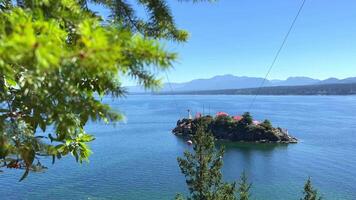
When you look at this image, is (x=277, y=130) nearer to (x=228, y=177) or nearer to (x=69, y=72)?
(x=228, y=177)

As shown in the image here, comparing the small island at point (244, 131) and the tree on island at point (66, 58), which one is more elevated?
the tree on island at point (66, 58)

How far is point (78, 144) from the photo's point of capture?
4195 millimetres

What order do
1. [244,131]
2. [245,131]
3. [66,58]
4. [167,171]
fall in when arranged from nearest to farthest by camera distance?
[66,58], [167,171], [245,131], [244,131]

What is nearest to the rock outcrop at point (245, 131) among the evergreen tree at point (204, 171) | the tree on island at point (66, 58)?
the evergreen tree at point (204, 171)

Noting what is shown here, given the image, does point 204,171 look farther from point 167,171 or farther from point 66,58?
point 167,171

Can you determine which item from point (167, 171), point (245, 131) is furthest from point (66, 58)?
point (245, 131)

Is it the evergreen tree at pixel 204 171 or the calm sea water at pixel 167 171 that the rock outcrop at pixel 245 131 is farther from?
the evergreen tree at pixel 204 171

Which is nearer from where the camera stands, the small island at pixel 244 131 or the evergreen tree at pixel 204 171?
the evergreen tree at pixel 204 171

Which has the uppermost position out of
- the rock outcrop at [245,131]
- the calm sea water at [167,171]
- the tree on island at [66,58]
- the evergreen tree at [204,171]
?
the tree on island at [66,58]

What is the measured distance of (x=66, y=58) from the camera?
5.55 ft

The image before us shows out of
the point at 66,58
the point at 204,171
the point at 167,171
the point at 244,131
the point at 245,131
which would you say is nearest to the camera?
the point at 66,58

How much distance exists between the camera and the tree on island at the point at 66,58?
5.32 ft

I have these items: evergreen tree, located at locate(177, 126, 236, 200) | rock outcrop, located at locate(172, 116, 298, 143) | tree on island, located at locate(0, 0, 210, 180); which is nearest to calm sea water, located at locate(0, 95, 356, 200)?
rock outcrop, located at locate(172, 116, 298, 143)

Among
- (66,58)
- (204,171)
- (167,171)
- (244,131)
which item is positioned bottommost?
(167,171)
